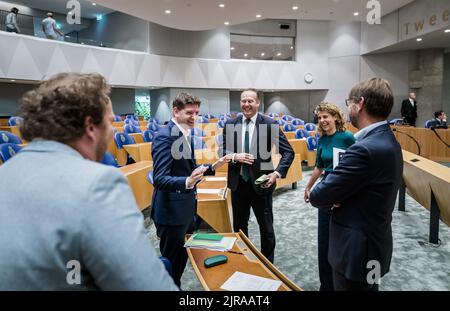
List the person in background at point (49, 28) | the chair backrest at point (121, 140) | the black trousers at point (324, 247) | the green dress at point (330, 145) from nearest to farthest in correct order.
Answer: the black trousers at point (324, 247), the green dress at point (330, 145), the chair backrest at point (121, 140), the person in background at point (49, 28)

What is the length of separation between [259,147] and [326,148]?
587 millimetres

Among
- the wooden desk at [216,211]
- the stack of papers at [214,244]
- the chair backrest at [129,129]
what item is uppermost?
the chair backrest at [129,129]

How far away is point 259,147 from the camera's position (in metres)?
2.92

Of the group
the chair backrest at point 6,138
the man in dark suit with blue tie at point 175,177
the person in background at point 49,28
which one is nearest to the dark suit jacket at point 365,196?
the man in dark suit with blue tie at point 175,177

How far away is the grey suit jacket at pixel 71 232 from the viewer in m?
0.67

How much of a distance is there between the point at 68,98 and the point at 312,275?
2808 mm

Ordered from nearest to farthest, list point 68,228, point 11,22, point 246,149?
1. point 68,228
2. point 246,149
3. point 11,22

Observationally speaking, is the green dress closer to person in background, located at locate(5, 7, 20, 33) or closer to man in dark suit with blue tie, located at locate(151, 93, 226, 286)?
man in dark suit with blue tie, located at locate(151, 93, 226, 286)

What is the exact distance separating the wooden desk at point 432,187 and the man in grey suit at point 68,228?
3457 mm

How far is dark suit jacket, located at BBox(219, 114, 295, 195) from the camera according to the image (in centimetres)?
285

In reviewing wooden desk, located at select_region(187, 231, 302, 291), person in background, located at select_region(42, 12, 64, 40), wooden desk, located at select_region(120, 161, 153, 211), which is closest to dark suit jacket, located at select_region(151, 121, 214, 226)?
wooden desk, located at select_region(187, 231, 302, 291)

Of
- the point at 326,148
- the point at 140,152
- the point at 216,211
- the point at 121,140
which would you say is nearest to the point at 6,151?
the point at 140,152

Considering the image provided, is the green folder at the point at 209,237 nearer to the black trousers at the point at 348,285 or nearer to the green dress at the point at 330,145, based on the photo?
the black trousers at the point at 348,285

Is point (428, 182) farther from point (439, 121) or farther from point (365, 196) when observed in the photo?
point (439, 121)
